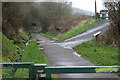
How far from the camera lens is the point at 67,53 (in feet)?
28.5

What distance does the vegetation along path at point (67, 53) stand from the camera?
452cm

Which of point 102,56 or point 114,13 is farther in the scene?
point 102,56

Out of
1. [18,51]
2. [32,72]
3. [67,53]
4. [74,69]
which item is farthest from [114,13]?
[67,53]

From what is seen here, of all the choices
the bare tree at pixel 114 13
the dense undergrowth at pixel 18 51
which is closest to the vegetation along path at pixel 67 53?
the dense undergrowth at pixel 18 51

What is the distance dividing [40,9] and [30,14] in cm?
10

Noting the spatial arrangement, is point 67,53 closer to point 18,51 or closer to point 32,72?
point 18,51

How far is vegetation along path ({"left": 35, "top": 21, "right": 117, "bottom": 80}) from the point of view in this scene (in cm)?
452

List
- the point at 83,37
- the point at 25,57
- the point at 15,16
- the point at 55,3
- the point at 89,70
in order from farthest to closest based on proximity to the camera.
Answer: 1. the point at 83,37
2. the point at 25,57
3. the point at 89,70
4. the point at 55,3
5. the point at 15,16

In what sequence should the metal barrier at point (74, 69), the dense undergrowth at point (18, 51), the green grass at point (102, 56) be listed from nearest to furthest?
the dense undergrowth at point (18, 51) < the metal barrier at point (74, 69) < the green grass at point (102, 56)

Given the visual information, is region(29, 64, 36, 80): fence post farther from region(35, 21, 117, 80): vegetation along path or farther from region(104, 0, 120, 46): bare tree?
region(104, 0, 120, 46): bare tree

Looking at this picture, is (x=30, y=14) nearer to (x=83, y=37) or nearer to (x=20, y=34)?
(x=20, y=34)

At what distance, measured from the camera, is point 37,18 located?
1883mm

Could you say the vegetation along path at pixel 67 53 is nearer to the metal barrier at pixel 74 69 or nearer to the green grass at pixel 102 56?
the green grass at pixel 102 56

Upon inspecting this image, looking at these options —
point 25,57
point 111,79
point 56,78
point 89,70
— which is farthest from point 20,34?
point 25,57
